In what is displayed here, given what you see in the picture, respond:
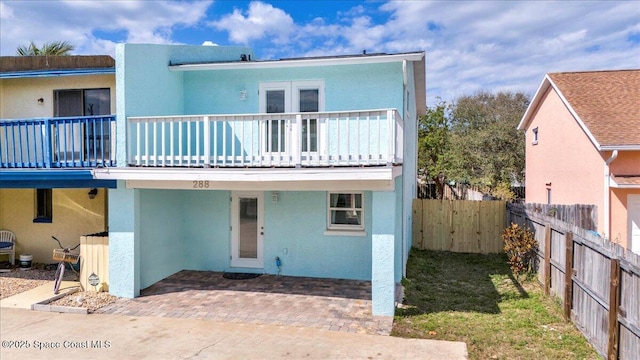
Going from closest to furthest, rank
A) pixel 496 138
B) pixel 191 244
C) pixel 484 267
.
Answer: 1. pixel 191 244
2. pixel 484 267
3. pixel 496 138

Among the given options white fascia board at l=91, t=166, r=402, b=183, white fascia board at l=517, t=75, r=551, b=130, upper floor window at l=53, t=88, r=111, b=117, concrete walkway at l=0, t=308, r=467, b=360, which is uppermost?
white fascia board at l=517, t=75, r=551, b=130

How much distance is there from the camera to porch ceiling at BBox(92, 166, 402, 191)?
7449mm

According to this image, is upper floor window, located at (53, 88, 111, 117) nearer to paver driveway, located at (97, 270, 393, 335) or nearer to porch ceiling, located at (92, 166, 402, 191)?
porch ceiling, located at (92, 166, 402, 191)

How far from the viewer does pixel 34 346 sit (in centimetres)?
632

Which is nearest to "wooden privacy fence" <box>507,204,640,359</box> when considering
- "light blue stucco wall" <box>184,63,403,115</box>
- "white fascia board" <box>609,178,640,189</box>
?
"light blue stucco wall" <box>184,63,403,115</box>

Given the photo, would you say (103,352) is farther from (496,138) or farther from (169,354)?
(496,138)

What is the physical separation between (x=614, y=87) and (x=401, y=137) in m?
12.5

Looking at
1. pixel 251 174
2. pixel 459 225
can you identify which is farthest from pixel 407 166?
pixel 251 174

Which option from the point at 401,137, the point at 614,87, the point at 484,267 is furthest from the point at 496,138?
the point at 401,137

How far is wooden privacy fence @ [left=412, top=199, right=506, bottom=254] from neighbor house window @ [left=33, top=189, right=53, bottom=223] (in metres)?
11.7

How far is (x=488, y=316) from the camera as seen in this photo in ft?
24.9

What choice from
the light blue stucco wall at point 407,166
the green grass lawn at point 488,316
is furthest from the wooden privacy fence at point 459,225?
the green grass lawn at point 488,316

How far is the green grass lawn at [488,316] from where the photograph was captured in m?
6.18

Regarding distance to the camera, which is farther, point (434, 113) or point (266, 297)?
point (434, 113)
